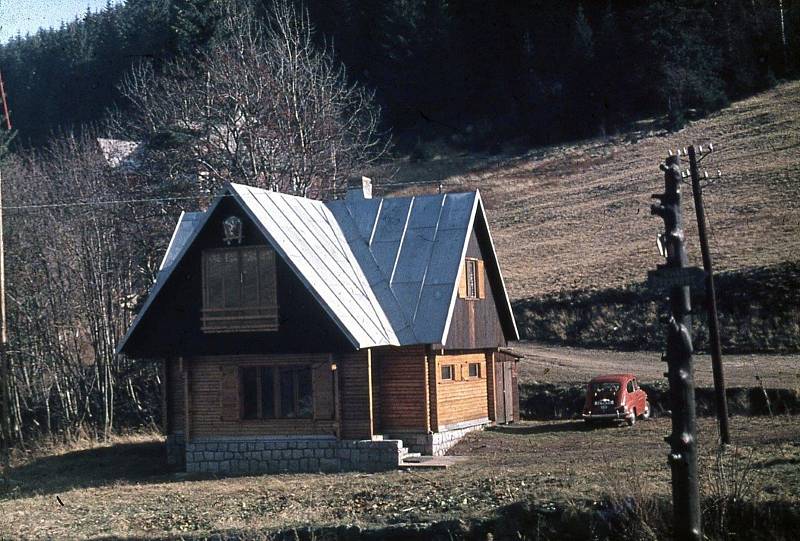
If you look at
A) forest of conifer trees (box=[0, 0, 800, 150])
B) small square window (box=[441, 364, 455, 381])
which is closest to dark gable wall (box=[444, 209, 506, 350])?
small square window (box=[441, 364, 455, 381])

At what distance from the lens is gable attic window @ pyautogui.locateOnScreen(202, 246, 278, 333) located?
89.5ft

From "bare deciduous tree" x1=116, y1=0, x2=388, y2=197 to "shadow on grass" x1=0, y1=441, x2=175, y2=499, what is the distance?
12.7 meters

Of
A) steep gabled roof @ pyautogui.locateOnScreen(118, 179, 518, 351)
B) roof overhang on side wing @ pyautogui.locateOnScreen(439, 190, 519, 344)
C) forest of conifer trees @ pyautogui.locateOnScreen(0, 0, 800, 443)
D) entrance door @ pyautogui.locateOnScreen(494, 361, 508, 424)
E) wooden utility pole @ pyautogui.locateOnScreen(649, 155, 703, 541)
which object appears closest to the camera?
wooden utility pole @ pyautogui.locateOnScreen(649, 155, 703, 541)

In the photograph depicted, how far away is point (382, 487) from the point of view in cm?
2183

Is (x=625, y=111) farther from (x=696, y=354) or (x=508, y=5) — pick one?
(x=696, y=354)

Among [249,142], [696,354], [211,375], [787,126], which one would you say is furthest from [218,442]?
[787,126]

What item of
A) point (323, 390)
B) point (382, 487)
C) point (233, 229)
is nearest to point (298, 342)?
point (323, 390)

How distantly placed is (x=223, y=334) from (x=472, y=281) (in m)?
7.95

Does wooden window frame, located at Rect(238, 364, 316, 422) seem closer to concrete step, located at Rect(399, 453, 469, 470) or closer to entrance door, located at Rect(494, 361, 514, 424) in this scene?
concrete step, located at Rect(399, 453, 469, 470)

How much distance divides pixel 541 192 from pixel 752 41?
2102 centimetres

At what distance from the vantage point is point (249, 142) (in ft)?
135

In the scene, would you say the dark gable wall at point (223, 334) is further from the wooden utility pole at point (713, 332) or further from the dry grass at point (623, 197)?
the dry grass at point (623, 197)

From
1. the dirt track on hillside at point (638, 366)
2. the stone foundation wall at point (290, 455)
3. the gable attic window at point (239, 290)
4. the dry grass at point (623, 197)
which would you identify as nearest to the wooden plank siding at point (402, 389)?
the stone foundation wall at point (290, 455)

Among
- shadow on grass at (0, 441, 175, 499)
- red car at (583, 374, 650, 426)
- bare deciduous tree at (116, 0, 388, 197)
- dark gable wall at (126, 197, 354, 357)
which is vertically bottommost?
shadow on grass at (0, 441, 175, 499)
